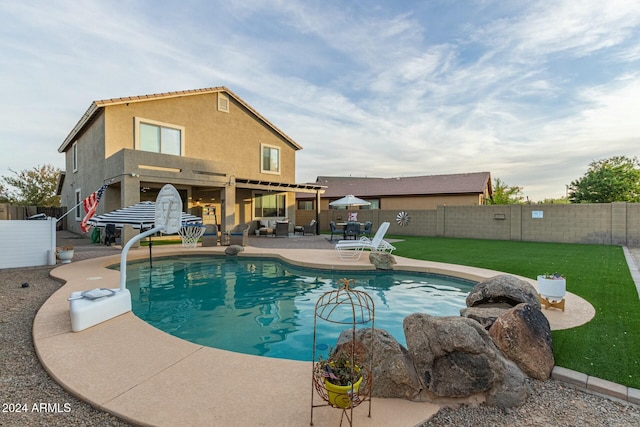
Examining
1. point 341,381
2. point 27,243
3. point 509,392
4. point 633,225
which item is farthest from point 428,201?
point 341,381

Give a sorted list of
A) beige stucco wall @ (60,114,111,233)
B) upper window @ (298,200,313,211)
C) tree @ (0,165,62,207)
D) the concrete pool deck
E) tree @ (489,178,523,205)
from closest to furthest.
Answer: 1. the concrete pool deck
2. beige stucco wall @ (60,114,111,233)
3. upper window @ (298,200,313,211)
4. tree @ (0,165,62,207)
5. tree @ (489,178,523,205)

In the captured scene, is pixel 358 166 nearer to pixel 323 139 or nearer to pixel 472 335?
pixel 323 139

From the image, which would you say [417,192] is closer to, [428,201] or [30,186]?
[428,201]

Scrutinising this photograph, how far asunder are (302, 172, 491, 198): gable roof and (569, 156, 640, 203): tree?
702 centimetres

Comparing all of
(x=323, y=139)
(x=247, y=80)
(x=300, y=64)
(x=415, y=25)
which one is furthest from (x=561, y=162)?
(x=247, y=80)

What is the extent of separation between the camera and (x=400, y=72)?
46.1 feet

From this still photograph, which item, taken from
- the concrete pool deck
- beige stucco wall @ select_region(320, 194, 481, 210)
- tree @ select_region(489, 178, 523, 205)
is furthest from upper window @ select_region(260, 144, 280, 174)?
tree @ select_region(489, 178, 523, 205)

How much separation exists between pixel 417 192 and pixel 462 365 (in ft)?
76.9

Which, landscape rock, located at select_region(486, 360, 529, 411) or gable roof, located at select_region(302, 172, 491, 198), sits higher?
gable roof, located at select_region(302, 172, 491, 198)

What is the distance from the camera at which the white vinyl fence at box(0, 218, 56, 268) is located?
8.63 metres

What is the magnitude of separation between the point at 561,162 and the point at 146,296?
30570 millimetres

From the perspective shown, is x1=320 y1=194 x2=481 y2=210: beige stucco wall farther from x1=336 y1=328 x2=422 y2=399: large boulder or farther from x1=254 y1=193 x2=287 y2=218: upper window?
x1=336 y1=328 x2=422 y2=399: large boulder

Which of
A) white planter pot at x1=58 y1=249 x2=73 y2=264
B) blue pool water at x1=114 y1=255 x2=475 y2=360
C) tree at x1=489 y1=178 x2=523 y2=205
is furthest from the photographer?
tree at x1=489 y1=178 x2=523 y2=205

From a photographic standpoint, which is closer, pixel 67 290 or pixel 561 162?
pixel 67 290
